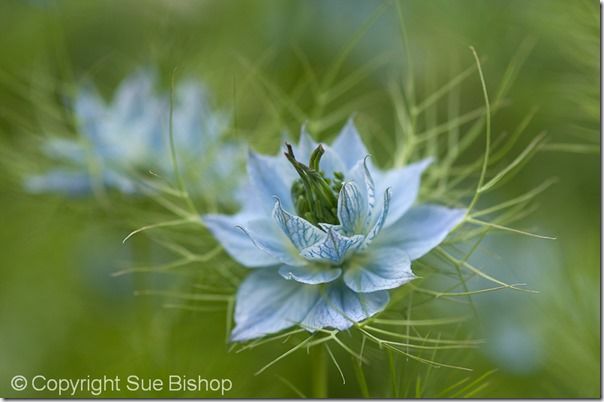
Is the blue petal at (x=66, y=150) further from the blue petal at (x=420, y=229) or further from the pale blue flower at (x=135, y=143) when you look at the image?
the blue petal at (x=420, y=229)

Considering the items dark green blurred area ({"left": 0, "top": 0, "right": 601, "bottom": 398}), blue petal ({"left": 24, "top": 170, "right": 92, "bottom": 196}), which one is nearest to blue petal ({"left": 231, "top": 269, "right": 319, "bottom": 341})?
dark green blurred area ({"left": 0, "top": 0, "right": 601, "bottom": 398})

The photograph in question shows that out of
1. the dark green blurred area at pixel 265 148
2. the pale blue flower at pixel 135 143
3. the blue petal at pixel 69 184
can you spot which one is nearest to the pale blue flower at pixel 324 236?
the dark green blurred area at pixel 265 148

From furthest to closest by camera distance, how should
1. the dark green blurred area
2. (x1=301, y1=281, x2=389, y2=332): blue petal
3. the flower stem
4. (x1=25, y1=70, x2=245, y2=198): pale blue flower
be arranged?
1. the dark green blurred area
2. (x1=25, y1=70, x2=245, y2=198): pale blue flower
3. the flower stem
4. (x1=301, y1=281, x2=389, y2=332): blue petal

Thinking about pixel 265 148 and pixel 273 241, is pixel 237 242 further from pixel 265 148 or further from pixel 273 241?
pixel 265 148

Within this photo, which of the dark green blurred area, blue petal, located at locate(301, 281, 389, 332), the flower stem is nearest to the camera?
blue petal, located at locate(301, 281, 389, 332)

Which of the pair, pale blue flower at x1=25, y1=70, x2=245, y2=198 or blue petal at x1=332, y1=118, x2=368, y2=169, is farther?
pale blue flower at x1=25, y1=70, x2=245, y2=198

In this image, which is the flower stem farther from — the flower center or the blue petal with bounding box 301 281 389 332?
the flower center

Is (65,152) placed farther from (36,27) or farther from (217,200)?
(36,27)
